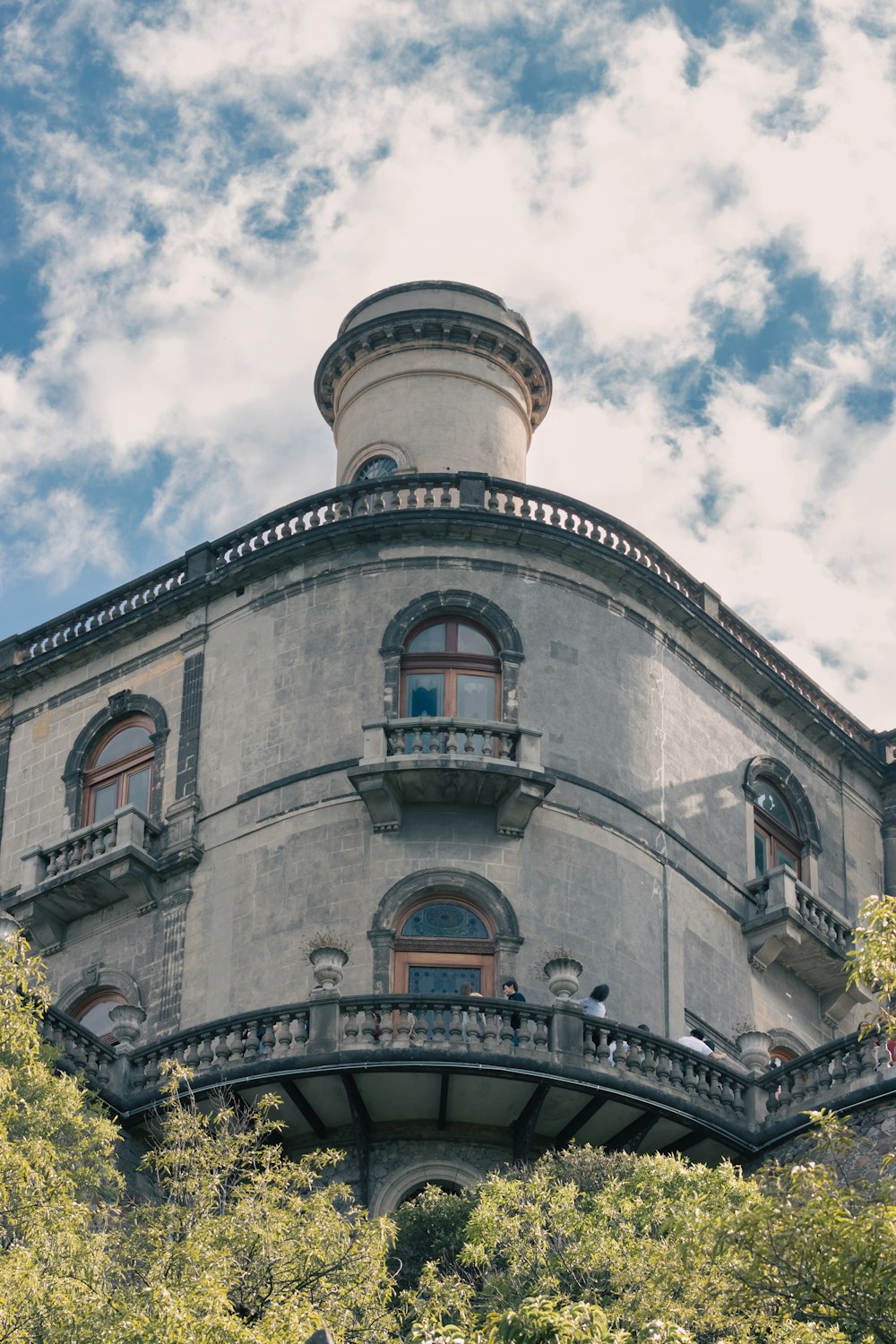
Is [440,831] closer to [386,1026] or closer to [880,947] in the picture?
[386,1026]

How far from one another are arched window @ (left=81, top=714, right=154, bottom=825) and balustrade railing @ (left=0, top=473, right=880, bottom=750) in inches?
77.5

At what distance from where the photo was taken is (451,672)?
38.6 m

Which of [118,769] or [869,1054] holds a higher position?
[118,769]

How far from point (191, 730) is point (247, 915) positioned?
3.95 m

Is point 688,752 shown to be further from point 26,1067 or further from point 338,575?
point 26,1067

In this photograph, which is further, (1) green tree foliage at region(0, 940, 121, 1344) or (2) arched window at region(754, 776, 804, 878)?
(2) arched window at region(754, 776, 804, 878)

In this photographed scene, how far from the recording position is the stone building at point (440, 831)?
33312 mm

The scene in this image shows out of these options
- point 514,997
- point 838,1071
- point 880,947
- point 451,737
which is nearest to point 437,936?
point 514,997

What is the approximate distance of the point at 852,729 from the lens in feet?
147

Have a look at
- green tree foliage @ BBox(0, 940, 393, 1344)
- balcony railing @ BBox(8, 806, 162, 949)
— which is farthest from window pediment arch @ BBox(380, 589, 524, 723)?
green tree foliage @ BBox(0, 940, 393, 1344)

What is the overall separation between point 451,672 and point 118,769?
231 inches

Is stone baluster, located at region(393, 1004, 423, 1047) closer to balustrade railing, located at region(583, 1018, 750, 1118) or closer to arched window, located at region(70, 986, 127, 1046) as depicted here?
balustrade railing, located at region(583, 1018, 750, 1118)

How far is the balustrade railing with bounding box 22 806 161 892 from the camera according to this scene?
38344 millimetres

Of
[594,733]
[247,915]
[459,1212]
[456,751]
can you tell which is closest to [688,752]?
[594,733]
